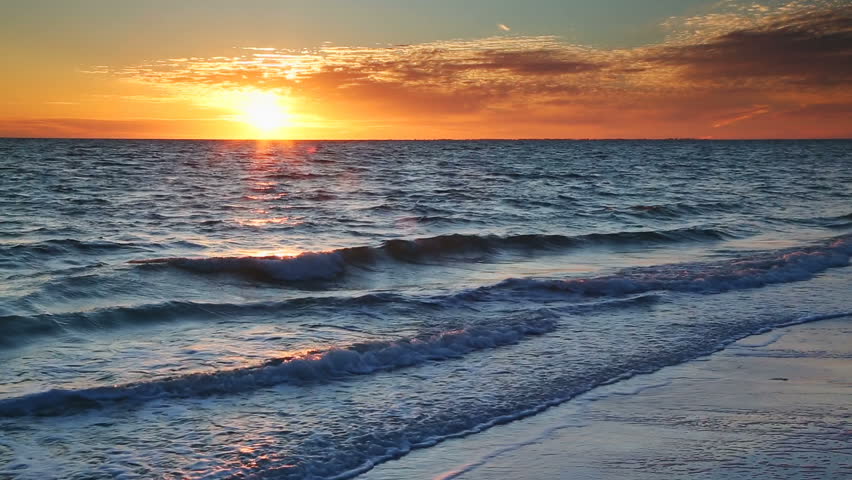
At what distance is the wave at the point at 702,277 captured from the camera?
12344mm

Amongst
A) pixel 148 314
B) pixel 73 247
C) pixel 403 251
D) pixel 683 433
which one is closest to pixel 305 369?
pixel 683 433

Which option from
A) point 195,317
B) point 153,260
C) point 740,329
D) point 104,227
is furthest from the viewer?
point 104,227

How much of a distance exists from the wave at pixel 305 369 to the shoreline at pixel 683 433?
2.10 m

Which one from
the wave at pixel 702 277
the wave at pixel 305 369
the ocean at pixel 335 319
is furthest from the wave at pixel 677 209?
the wave at pixel 305 369

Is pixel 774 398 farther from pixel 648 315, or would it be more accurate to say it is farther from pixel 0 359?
pixel 0 359

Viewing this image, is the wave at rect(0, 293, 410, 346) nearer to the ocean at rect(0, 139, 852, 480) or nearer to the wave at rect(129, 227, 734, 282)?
the ocean at rect(0, 139, 852, 480)

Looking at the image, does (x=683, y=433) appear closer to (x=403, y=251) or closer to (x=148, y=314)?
(x=148, y=314)

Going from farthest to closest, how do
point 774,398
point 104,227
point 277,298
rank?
point 104,227 < point 277,298 < point 774,398

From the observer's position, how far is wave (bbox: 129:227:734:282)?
554 inches

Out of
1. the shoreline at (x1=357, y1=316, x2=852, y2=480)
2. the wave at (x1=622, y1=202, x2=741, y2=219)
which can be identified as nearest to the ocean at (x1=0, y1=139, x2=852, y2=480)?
the shoreline at (x1=357, y1=316, x2=852, y2=480)

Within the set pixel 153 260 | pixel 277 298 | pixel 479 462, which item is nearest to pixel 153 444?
pixel 479 462

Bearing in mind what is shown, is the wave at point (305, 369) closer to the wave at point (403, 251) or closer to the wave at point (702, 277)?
the wave at point (702, 277)

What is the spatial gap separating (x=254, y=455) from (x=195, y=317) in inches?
213

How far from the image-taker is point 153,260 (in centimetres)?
1446
